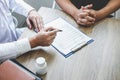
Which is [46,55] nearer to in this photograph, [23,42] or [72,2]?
[23,42]

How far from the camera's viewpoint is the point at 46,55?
114cm

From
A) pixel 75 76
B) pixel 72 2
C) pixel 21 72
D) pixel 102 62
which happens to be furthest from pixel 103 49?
pixel 72 2

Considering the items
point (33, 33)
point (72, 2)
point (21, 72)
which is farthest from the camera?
point (72, 2)

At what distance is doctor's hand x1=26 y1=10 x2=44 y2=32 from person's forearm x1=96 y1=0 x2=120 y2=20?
38 cm

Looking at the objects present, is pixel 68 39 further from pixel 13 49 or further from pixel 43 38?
pixel 13 49

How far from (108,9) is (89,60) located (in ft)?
1.68

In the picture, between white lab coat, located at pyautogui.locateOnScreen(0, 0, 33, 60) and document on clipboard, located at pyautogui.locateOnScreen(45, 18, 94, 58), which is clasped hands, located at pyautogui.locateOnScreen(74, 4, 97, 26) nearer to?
document on clipboard, located at pyautogui.locateOnScreen(45, 18, 94, 58)

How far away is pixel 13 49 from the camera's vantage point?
1.12 m

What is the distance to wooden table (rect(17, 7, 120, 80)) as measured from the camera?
1044 mm

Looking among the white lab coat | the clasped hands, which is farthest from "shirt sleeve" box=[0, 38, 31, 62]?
the clasped hands

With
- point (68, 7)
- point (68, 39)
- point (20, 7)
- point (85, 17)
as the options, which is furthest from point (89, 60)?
point (20, 7)

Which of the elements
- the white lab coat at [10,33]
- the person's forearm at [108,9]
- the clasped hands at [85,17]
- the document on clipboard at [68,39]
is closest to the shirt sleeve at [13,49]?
the white lab coat at [10,33]

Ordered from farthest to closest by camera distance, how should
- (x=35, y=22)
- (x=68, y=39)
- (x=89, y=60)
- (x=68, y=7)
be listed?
1. (x=68, y=7)
2. (x=35, y=22)
3. (x=68, y=39)
4. (x=89, y=60)

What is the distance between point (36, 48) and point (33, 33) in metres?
0.14
